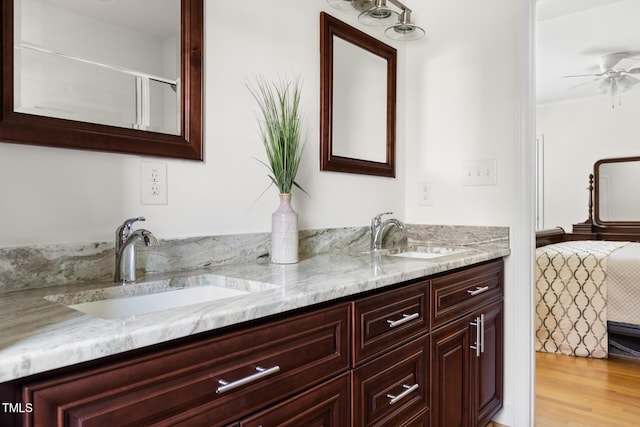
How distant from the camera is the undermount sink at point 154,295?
97cm

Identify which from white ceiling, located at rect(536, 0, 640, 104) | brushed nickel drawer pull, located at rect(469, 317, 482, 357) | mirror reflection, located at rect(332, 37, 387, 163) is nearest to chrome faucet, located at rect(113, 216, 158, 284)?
mirror reflection, located at rect(332, 37, 387, 163)

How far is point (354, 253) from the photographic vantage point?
192 cm

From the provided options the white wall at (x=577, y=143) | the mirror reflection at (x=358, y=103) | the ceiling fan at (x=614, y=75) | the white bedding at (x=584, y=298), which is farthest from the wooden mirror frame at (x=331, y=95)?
the white wall at (x=577, y=143)

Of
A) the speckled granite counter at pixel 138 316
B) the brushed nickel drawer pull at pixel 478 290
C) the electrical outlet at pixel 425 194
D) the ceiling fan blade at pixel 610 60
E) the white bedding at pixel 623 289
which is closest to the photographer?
the speckled granite counter at pixel 138 316

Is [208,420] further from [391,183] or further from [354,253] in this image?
[391,183]

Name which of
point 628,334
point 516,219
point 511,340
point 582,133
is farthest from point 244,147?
point 582,133

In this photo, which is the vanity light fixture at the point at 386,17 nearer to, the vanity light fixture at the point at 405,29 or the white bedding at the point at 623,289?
the vanity light fixture at the point at 405,29

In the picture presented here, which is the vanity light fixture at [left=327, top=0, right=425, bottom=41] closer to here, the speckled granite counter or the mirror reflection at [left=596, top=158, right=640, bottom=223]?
the speckled granite counter

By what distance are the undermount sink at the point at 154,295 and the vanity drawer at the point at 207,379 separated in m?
0.18

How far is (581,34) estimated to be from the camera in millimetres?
3449

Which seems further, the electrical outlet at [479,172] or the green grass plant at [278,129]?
the electrical outlet at [479,172]

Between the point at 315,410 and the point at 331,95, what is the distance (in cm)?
132

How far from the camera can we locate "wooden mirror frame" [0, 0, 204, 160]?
0.95 metres

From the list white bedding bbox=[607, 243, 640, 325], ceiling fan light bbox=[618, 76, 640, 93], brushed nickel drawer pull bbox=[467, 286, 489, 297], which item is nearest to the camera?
brushed nickel drawer pull bbox=[467, 286, 489, 297]
